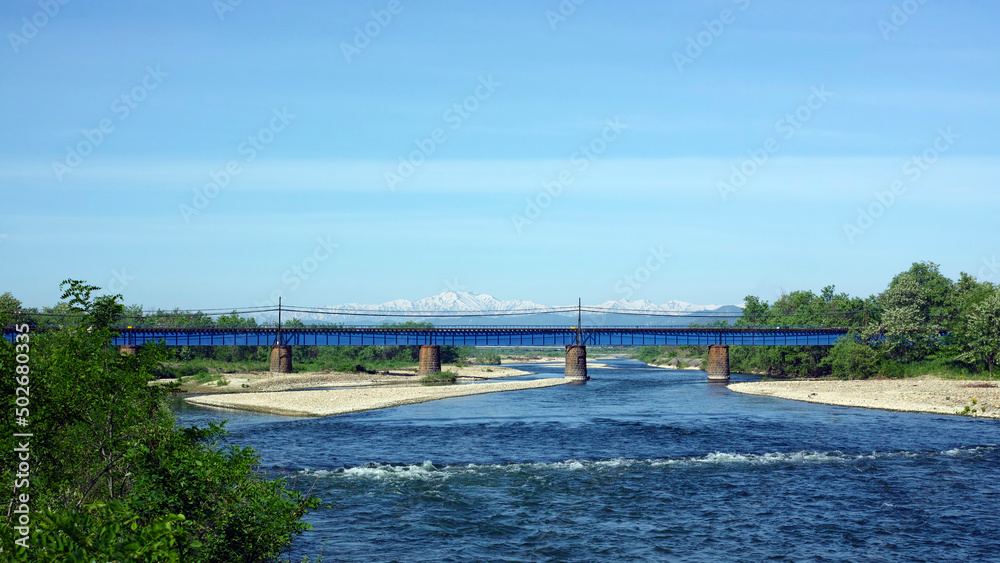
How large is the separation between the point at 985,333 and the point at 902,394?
2181 centimetres

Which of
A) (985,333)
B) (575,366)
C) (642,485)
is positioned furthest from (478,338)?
(642,485)

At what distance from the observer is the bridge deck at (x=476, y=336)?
133375 mm

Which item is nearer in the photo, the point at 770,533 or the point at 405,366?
the point at 770,533

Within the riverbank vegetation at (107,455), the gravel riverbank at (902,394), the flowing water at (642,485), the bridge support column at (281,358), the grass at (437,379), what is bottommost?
the grass at (437,379)

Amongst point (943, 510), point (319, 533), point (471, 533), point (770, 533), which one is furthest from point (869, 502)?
Answer: point (319, 533)

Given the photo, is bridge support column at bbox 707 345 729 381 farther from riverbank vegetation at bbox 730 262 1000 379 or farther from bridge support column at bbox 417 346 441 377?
bridge support column at bbox 417 346 441 377

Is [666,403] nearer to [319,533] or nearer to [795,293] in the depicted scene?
[319,533]

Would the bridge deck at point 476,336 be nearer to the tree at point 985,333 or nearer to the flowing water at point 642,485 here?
the tree at point 985,333

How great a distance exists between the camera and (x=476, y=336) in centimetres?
14088

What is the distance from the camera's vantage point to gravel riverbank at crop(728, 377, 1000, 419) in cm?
7631

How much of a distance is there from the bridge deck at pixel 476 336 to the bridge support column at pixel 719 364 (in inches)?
148

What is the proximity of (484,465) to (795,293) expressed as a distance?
148 metres

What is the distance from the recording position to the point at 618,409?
272ft

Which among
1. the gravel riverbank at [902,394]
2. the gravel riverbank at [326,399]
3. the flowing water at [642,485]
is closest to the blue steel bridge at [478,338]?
the gravel riverbank at [902,394]
